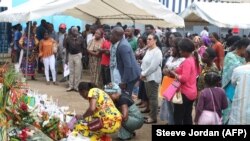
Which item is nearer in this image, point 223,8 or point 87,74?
point 223,8

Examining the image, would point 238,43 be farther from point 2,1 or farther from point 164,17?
point 2,1

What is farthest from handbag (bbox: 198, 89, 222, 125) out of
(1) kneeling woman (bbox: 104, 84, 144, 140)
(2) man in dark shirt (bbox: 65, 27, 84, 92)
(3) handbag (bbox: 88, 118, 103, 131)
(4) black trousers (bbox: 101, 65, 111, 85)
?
(2) man in dark shirt (bbox: 65, 27, 84, 92)

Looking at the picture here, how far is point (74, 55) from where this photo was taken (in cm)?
1212

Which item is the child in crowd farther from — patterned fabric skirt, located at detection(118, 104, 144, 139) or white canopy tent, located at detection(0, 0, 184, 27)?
white canopy tent, located at detection(0, 0, 184, 27)

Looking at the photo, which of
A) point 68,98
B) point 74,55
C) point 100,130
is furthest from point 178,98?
point 74,55

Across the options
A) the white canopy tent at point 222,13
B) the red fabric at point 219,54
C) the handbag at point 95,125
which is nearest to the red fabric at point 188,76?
the handbag at point 95,125

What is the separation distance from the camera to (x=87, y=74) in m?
16.0

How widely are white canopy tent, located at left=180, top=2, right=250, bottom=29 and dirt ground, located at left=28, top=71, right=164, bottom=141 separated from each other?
4.04 metres

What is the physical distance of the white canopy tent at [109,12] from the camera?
948 centimetres

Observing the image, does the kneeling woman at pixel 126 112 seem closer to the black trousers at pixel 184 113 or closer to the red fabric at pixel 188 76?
the black trousers at pixel 184 113

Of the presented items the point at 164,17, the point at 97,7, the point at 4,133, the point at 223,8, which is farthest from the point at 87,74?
the point at 4,133

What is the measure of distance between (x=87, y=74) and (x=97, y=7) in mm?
3664

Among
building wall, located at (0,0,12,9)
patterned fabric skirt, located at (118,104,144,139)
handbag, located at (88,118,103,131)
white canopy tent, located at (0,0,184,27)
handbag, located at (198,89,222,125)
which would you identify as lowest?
patterned fabric skirt, located at (118,104,144,139)

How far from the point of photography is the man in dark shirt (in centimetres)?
1197
